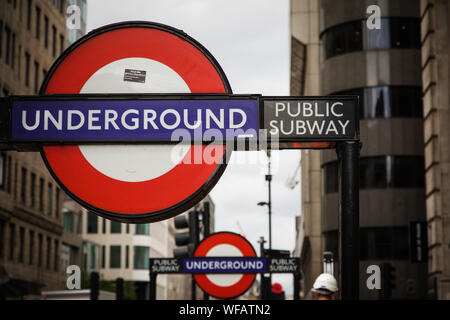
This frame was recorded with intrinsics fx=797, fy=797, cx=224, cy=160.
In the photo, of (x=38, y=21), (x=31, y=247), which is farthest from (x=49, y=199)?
(x=38, y=21)

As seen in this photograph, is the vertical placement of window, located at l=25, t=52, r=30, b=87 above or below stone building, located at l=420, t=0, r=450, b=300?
above

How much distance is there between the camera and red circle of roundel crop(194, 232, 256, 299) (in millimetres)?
8758

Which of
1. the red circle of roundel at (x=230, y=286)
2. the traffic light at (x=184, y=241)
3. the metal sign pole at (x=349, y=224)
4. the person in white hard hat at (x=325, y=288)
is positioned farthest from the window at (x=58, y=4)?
the metal sign pole at (x=349, y=224)

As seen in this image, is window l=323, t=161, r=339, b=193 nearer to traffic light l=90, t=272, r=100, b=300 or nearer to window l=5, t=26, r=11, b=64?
window l=5, t=26, r=11, b=64

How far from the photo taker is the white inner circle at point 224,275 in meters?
8.77

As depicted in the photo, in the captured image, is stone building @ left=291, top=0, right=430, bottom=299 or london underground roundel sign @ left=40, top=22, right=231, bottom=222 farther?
stone building @ left=291, top=0, right=430, bottom=299

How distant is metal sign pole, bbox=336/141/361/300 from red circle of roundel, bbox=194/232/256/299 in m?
5.65

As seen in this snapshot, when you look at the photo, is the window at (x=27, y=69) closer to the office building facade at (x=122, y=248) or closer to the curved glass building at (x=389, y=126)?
the curved glass building at (x=389, y=126)

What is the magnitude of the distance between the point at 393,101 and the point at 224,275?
32087 mm

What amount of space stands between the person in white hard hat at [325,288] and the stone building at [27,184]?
1441 inches

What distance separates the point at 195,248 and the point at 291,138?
21.7ft

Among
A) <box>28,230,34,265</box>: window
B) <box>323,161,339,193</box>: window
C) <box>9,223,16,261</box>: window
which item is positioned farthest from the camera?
<box>28,230,34,265</box>: window

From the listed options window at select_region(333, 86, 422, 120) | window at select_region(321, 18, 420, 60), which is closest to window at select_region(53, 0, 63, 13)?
window at select_region(321, 18, 420, 60)
